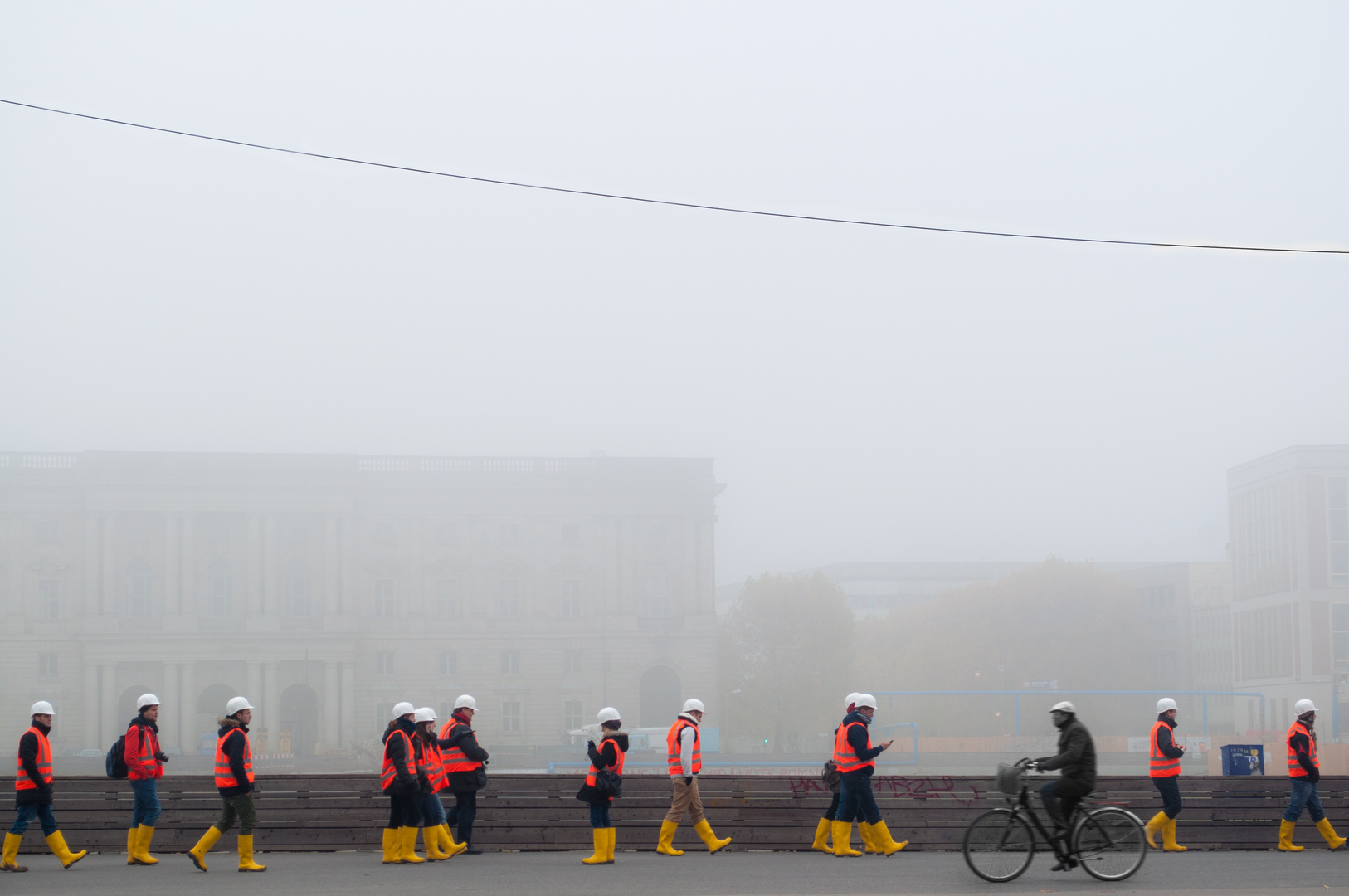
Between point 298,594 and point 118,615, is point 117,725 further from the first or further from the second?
point 298,594

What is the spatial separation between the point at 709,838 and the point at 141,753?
6.47m

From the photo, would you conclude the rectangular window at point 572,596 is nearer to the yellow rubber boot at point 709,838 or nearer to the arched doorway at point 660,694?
the arched doorway at point 660,694

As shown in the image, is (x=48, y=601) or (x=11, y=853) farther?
(x=48, y=601)

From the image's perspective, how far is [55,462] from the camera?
86.4 meters

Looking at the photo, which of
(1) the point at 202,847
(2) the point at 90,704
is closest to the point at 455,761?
(1) the point at 202,847

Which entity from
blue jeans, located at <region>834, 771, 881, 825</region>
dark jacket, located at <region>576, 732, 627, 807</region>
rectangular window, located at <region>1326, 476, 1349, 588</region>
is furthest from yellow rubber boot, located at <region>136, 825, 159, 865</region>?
rectangular window, located at <region>1326, 476, 1349, 588</region>

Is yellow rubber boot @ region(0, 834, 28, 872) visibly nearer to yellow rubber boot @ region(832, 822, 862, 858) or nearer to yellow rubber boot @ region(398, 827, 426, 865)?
yellow rubber boot @ region(398, 827, 426, 865)

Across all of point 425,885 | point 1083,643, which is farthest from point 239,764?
point 1083,643

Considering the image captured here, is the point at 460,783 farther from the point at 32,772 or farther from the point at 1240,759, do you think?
the point at 1240,759

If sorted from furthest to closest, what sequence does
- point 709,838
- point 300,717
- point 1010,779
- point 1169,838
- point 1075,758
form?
point 300,717 < point 1169,838 < point 709,838 < point 1075,758 < point 1010,779

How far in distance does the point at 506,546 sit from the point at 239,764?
76.6 m

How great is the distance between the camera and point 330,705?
281 feet

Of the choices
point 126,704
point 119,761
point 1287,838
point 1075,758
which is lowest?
point 126,704

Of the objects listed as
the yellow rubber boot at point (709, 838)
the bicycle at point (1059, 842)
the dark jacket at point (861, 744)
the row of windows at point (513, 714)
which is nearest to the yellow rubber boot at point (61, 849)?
the yellow rubber boot at point (709, 838)
